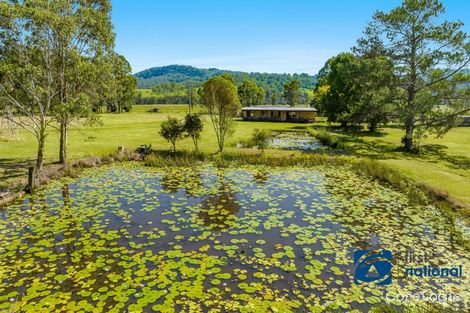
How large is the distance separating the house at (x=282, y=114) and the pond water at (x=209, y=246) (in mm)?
42759

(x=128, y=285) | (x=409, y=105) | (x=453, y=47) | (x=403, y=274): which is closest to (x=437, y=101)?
(x=409, y=105)

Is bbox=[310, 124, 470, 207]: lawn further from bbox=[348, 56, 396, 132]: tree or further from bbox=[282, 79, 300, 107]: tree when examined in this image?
bbox=[282, 79, 300, 107]: tree

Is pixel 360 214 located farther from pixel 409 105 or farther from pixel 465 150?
pixel 465 150

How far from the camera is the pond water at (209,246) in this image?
677cm

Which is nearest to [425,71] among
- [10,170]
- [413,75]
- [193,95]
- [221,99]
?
[413,75]

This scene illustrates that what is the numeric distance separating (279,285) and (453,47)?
84.4ft

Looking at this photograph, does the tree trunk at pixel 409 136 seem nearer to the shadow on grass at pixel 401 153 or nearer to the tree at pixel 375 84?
the shadow on grass at pixel 401 153

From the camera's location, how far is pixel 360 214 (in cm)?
1188

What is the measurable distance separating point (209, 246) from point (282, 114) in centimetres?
5205

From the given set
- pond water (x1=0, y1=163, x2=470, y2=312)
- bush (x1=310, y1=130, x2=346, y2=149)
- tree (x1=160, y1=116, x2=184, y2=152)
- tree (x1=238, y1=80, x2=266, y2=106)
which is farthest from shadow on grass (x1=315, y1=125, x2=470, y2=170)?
tree (x1=238, y1=80, x2=266, y2=106)

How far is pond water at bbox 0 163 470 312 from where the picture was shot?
A: 6.77m

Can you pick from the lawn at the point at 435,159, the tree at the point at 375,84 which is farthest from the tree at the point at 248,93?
the tree at the point at 375,84

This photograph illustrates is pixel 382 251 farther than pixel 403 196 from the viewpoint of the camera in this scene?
No

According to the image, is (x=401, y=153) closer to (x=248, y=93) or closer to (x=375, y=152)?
(x=375, y=152)
